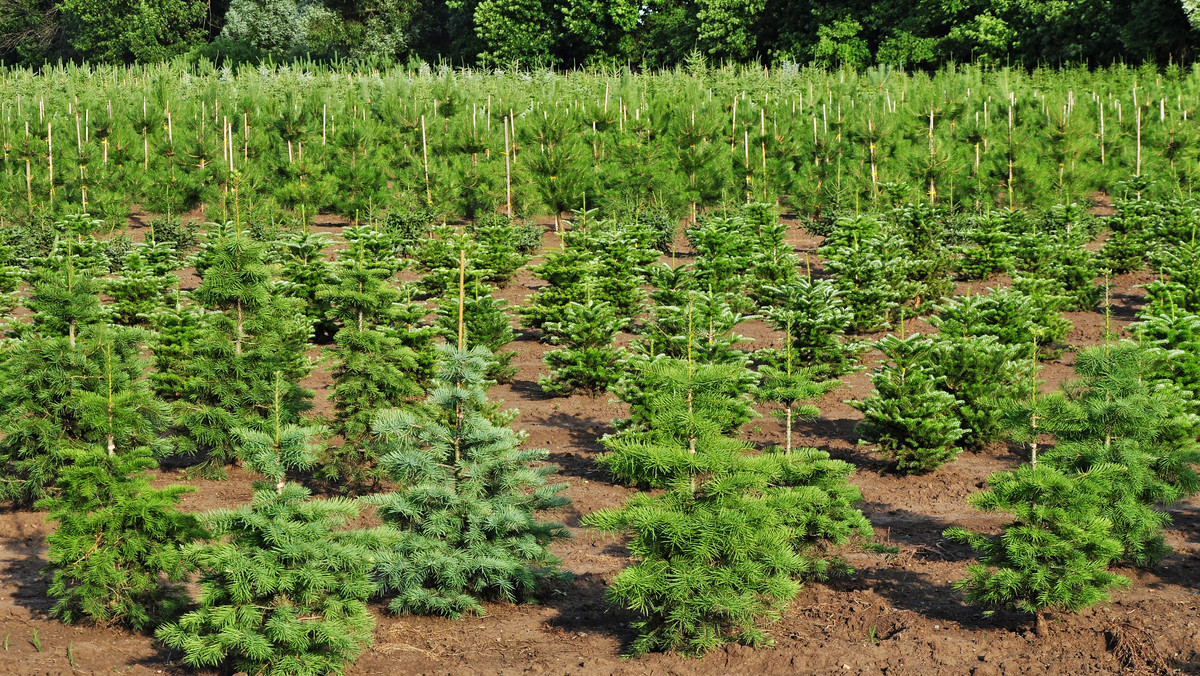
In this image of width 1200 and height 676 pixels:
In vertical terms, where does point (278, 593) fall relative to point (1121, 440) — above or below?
below

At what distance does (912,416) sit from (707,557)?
363 centimetres

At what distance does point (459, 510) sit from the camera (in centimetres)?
631

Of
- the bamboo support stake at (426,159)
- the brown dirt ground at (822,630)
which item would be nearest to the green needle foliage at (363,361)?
the brown dirt ground at (822,630)

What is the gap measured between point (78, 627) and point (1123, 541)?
223 inches

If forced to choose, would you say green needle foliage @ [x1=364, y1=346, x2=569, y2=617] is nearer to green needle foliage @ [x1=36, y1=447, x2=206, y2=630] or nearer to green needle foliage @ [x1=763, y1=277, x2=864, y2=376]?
green needle foliage @ [x1=36, y1=447, x2=206, y2=630]

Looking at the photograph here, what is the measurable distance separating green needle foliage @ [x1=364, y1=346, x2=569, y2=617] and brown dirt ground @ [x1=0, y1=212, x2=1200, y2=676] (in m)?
0.22

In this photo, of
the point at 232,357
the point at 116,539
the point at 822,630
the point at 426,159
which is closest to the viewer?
the point at 116,539

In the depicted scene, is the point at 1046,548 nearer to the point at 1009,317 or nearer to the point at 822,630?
the point at 822,630

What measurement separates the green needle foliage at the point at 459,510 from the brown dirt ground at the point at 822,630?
0.22 meters

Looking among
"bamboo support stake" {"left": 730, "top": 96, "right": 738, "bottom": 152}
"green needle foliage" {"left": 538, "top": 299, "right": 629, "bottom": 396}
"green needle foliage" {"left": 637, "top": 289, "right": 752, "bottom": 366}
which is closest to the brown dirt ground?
"green needle foliage" {"left": 637, "top": 289, "right": 752, "bottom": 366}

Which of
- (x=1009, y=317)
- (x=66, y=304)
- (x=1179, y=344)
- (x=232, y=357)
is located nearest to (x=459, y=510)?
(x=232, y=357)

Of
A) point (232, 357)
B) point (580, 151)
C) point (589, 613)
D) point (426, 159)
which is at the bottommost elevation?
point (589, 613)

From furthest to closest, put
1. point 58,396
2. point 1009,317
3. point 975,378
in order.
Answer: point 1009,317, point 975,378, point 58,396

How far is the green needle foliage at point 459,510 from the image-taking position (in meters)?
6.27
